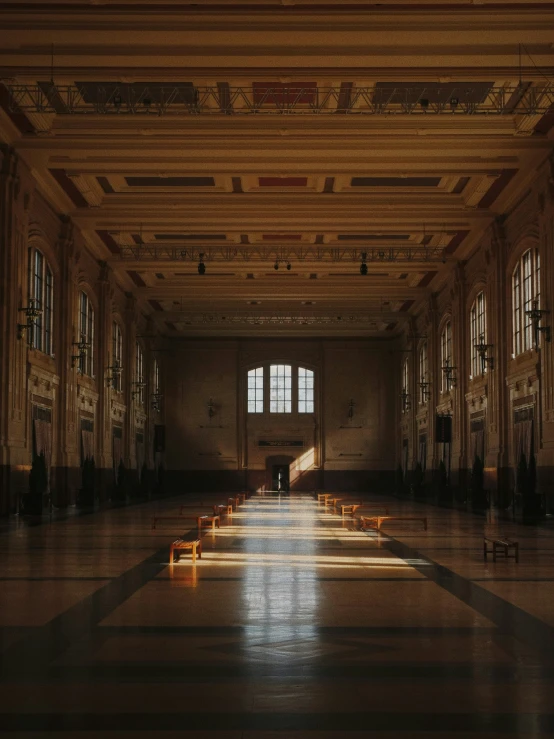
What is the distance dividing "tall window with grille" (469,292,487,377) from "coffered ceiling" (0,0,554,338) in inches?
80.6

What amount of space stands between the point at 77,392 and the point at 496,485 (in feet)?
45.7

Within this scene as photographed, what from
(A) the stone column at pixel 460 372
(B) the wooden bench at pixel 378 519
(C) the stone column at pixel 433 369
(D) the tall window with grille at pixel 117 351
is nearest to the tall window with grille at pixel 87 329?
(D) the tall window with grille at pixel 117 351

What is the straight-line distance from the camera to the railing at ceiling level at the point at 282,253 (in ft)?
112

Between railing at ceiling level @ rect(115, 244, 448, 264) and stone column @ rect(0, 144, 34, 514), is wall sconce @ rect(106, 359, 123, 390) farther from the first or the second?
stone column @ rect(0, 144, 34, 514)

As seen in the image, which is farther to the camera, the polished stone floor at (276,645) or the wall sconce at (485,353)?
the wall sconce at (485,353)

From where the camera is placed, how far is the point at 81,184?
27.7m

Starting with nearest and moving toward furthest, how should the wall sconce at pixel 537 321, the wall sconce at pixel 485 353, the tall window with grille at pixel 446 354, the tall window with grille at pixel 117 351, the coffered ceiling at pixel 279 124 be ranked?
the coffered ceiling at pixel 279 124
the wall sconce at pixel 537 321
the wall sconce at pixel 485 353
the tall window with grille at pixel 446 354
the tall window with grille at pixel 117 351

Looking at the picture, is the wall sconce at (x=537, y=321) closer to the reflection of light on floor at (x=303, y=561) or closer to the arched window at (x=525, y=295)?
the arched window at (x=525, y=295)

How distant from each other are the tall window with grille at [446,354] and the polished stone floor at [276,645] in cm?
2470

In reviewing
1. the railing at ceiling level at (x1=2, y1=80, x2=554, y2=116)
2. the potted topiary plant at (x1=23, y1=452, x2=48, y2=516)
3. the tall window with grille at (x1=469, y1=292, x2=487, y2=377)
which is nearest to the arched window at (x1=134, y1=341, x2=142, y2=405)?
the tall window with grille at (x1=469, y1=292, x2=487, y2=377)

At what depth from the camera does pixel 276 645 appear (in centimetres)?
718

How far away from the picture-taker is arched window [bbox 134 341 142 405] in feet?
147

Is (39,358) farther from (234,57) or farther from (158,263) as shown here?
(234,57)

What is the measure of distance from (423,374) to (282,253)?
542 inches
